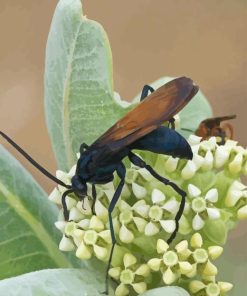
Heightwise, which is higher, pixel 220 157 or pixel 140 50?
pixel 220 157

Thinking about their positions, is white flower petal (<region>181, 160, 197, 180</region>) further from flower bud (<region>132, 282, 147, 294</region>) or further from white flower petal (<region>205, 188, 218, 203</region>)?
flower bud (<region>132, 282, 147, 294</region>)

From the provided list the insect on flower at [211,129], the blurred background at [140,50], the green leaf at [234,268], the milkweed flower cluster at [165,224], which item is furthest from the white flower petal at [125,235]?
the blurred background at [140,50]

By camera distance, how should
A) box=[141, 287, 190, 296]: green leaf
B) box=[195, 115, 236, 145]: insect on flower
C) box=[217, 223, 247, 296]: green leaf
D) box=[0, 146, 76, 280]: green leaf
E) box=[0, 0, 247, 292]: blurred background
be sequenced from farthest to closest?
box=[0, 0, 247, 292]: blurred background < box=[217, 223, 247, 296]: green leaf < box=[195, 115, 236, 145]: insect on flower < box=[0, 146, 76, 280]: green leaf < box=[141, 287, 190, 296]: green leaf

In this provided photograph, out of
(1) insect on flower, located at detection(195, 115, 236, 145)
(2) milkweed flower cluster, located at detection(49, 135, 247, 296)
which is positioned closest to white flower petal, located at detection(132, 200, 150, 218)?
(2) milkweed flower cluster, located at detection(49, 135, 247, 296)

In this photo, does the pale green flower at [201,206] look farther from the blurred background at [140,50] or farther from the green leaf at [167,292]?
the blurred background at [140,50]

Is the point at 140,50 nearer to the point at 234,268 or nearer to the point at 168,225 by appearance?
the point at 234,268

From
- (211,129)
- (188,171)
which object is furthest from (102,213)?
(211,129)

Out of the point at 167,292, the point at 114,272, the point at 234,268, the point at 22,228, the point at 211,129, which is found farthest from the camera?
the point at 234,268
